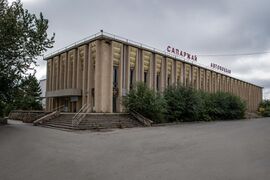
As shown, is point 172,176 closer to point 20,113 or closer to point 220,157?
point 220,157

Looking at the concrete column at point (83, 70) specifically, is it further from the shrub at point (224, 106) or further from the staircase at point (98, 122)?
the shrub at point (224, 106)

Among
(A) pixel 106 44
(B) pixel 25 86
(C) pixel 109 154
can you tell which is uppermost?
(A) pixel 106 44

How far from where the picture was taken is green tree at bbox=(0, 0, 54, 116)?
15852mm

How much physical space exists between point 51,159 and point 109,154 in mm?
2100

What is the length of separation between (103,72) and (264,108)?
6206cm

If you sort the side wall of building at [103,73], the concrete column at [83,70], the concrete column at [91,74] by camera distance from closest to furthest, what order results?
the side wall of building at [103,73], the concrete column at [91,74], the concrete column at [83,70]

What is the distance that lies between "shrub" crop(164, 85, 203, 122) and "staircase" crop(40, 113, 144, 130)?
18.9 feet

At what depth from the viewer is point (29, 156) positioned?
8.65 m

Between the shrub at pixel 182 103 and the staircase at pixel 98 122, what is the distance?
5.75 m

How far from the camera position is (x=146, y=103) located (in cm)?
2689

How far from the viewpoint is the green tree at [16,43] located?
15852 millimetres

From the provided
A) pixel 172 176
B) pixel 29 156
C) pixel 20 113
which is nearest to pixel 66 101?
pixel 20 113

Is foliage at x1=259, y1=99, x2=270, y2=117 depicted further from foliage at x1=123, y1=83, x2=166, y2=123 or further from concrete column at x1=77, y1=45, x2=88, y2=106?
concrete column at x1=77, y1=45, x2=88, y2=106

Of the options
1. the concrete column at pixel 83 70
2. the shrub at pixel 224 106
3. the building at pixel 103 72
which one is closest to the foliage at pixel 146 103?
the building at pixel 103 72
